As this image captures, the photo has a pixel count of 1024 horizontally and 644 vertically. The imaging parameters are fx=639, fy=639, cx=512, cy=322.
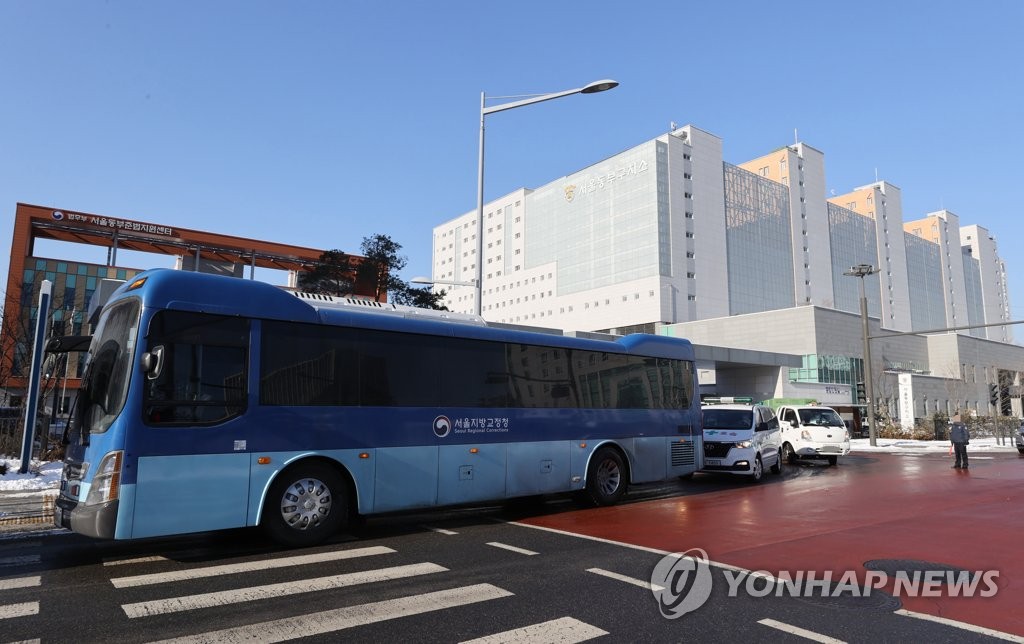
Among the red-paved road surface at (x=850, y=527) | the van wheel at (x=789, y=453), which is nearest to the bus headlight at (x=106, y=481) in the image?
the red-paved road surface at (x=850, y=527)

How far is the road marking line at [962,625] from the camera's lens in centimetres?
476

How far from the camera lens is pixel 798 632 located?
485cm

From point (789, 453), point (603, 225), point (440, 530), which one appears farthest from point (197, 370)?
point (603, 225)

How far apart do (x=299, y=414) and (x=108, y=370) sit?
2.17m

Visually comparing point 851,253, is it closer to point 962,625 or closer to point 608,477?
point 608,477

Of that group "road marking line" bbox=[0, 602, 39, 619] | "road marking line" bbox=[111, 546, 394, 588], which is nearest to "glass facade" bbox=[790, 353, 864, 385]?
"road marking line" bbox=[111, 546, 394, 588]

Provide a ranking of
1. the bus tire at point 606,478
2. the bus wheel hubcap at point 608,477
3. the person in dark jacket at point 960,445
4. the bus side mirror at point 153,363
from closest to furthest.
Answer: the bus side mirror at point 153,363 < the bus tire at point 606,478 < the bus wheel hubcap at point 608,477 < the person in dark jacket at point 960,445

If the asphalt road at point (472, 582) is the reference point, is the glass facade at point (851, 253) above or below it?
above

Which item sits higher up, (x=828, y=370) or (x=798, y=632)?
(x=828, y=370)

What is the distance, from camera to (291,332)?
324 inches

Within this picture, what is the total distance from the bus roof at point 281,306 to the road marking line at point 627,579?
4.40 meters

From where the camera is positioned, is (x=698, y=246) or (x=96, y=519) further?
(x=698, y=246)

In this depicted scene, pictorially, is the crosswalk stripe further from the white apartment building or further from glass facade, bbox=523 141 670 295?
glass facade, bbox=523 141 670 295

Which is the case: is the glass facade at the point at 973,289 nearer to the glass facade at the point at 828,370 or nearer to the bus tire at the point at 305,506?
the glass facade at the point at 828,370
